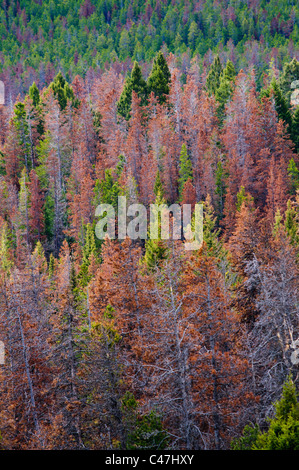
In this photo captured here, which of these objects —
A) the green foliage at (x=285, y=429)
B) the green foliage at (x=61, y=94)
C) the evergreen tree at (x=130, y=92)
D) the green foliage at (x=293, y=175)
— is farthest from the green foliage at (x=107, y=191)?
the green foliage at (x=285, y=429)

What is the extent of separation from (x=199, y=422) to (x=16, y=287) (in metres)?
12.5

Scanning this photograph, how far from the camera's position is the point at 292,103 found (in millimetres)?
56000

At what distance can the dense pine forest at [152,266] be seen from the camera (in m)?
17.4

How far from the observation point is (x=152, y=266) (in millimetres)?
29219

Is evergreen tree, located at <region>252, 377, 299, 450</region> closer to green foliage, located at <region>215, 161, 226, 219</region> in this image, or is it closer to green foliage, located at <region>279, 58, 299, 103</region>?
green foliage, located at <region>215, 161, 226, 219</region>

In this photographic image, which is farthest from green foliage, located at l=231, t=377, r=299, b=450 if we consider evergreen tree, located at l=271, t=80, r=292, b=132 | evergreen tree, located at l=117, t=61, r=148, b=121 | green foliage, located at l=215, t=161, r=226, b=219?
evergreen tree, located at l=117, t=61, r=148, b=121

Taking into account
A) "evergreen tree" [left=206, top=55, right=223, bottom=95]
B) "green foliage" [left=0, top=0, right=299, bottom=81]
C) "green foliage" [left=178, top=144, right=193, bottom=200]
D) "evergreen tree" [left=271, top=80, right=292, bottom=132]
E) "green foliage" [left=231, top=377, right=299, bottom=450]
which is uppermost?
"green foliage" [left=0, top=0, right=299, bottom=81]

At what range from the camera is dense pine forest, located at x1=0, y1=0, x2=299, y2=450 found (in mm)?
17359

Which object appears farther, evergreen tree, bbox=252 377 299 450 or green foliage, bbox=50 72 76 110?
green foliage, bbox=50 72 76 110

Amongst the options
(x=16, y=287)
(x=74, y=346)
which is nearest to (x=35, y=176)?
(x=16, y=287)

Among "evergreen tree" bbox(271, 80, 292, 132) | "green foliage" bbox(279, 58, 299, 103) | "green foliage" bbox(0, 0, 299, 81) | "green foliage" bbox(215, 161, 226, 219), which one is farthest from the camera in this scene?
"green foliage" bbox(0, 0, 299, 81)

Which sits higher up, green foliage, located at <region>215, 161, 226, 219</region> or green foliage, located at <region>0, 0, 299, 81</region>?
green foliage, located at <region>0, 0, 299, 81</region>

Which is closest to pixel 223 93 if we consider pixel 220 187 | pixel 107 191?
pixel 220 187

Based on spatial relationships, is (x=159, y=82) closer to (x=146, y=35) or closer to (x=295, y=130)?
(x=295, y=130)
